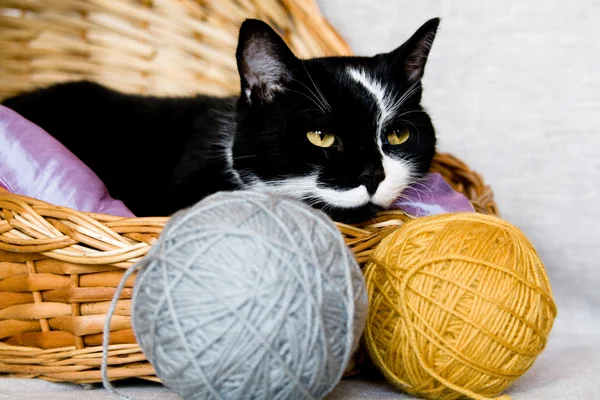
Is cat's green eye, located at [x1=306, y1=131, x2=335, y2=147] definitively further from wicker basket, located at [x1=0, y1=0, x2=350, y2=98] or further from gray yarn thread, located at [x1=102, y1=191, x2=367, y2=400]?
wicker basket, located at [x1=0, y1=0, x2=350, y2=98]

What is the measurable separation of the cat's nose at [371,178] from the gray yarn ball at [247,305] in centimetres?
22

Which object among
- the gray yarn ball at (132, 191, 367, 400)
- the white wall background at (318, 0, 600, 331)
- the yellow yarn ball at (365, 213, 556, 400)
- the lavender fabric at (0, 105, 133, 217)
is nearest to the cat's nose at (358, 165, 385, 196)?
the yellow yarn ball at (365, 213, 556, 400)

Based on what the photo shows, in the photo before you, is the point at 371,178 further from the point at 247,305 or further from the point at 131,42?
the point at 131,42

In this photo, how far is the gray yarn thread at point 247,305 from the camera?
57 cm

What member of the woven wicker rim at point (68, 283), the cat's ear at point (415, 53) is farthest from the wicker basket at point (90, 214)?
the cat's ear at point (415, 53)

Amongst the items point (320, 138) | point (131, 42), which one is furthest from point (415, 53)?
point (131, 42)

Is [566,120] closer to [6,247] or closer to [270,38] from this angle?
[270,38]

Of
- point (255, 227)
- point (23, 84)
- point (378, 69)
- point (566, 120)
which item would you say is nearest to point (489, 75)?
point (566, 120)

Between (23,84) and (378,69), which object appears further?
(23,84)

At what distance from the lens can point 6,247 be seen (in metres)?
0.79

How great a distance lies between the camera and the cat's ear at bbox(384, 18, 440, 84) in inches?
37.4

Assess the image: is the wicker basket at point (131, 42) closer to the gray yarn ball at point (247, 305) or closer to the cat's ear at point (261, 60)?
the cat's ear at point (261, 60)

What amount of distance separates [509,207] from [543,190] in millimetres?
82

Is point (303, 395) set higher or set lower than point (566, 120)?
lower
